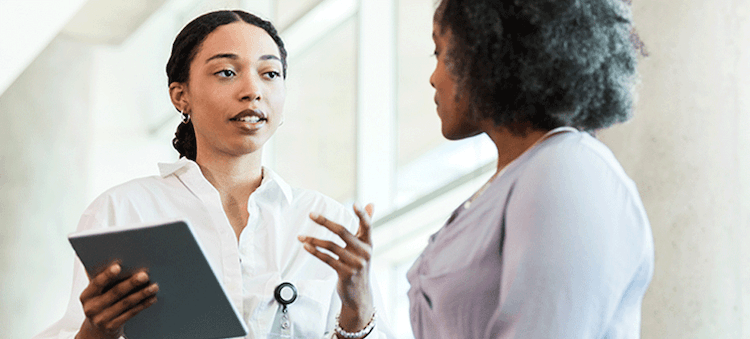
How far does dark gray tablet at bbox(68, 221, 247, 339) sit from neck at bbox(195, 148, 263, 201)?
1.66 feet

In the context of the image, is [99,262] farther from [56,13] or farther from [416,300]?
[56,13]

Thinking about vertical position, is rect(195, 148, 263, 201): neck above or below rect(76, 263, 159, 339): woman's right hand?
above

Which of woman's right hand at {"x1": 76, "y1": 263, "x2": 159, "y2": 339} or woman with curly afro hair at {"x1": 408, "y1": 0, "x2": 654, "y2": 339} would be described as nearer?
woman with curly afro hair at {"x1": 408, "y1": 0, "x2": 654, "y2": 339}

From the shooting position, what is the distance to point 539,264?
99 cm

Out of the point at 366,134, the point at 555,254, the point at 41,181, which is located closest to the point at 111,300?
the point at 555,254

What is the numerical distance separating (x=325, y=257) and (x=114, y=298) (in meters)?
0.44

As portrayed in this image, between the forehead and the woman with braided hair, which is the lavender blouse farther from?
the forehead

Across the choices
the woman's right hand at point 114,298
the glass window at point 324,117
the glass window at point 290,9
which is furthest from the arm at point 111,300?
the glass window at point 290,9

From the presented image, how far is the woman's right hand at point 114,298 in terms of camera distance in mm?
1466

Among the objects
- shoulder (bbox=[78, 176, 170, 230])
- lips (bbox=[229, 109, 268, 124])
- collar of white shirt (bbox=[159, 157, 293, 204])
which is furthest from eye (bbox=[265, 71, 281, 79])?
shoulder (bbox=[78, 176, 170, 230])

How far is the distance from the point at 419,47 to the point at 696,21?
11.9ft

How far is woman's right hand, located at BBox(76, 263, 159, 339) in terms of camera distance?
1.47 m

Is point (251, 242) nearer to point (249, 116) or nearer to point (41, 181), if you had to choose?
point (249, 116)

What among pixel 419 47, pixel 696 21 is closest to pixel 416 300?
pixel 696 21
